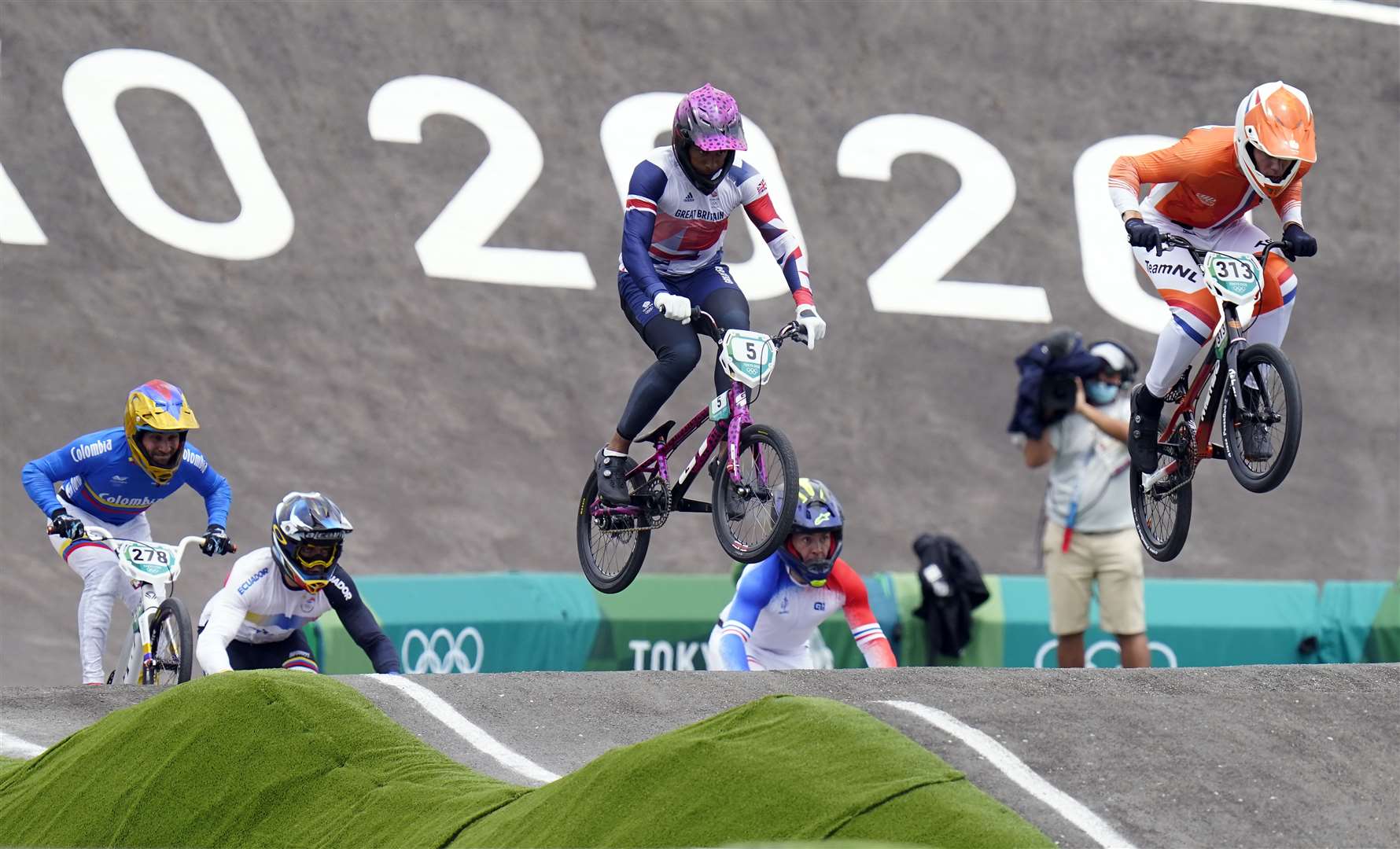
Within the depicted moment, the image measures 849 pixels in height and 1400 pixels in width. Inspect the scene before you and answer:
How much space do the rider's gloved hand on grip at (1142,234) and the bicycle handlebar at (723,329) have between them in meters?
1.66

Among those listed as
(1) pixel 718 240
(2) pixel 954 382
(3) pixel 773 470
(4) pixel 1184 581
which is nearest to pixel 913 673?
(3) pixel 773 470

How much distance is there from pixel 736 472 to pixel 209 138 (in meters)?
10.6

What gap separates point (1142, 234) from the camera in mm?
9047

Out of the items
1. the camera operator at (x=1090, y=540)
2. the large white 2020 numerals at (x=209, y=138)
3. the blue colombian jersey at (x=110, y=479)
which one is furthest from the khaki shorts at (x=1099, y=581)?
the large white 2020 numerals at (x=209, y=138)

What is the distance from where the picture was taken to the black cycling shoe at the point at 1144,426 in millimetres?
9938

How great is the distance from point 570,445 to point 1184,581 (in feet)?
19.8

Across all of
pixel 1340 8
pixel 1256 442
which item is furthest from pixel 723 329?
pixel 1340 8

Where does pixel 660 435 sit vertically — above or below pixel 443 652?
above

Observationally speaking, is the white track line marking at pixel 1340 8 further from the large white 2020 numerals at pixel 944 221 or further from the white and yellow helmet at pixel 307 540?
the white and yellow helmet at pixel 307 540

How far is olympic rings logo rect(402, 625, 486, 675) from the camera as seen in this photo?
43.9ft

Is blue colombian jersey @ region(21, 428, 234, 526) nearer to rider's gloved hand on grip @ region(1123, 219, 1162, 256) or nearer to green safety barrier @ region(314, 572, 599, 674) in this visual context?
green safety barrier @ region(314, 572, 599, 674)

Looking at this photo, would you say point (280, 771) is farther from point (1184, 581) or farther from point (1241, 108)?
point (1184, 581)

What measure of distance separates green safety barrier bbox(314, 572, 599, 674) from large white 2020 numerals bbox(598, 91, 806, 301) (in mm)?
6203

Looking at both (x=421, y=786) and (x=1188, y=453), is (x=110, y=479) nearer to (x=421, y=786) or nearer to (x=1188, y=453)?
(x=421, y=786)
